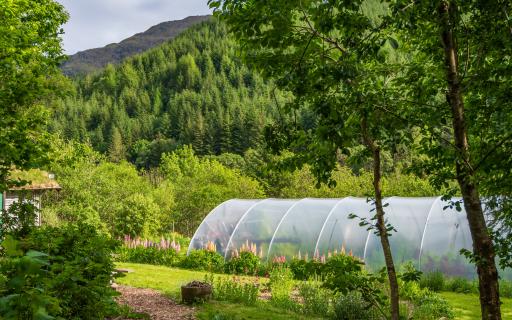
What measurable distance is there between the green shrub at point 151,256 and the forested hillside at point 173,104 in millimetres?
50445

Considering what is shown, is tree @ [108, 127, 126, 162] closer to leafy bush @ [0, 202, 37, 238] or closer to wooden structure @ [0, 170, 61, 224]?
wooden structure @ [0, 170, 61, 224]

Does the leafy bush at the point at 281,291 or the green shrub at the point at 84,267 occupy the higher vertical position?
the green shrub at the point at 84,267

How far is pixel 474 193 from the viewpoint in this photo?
3.92m

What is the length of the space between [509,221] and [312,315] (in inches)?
232

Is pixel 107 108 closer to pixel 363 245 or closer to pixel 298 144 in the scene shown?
pixel 363 245

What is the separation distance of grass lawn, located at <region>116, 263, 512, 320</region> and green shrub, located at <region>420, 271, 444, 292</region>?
46cm

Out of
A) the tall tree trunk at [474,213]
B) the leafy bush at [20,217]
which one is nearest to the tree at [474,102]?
the tall tree trunk at [474,213]

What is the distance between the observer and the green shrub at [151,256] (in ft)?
58.3

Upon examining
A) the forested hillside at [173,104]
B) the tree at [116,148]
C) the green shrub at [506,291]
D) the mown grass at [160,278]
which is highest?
the forested hillside at [173,104]

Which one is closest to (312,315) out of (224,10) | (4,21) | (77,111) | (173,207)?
(224,10)

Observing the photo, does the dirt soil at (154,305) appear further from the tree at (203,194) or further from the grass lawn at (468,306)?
the tree at (203,194)

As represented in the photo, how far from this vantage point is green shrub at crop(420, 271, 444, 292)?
42.8 feet

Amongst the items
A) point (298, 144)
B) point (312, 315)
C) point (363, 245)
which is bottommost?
point (312, 315)

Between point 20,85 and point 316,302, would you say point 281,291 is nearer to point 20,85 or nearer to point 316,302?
point 316,302
